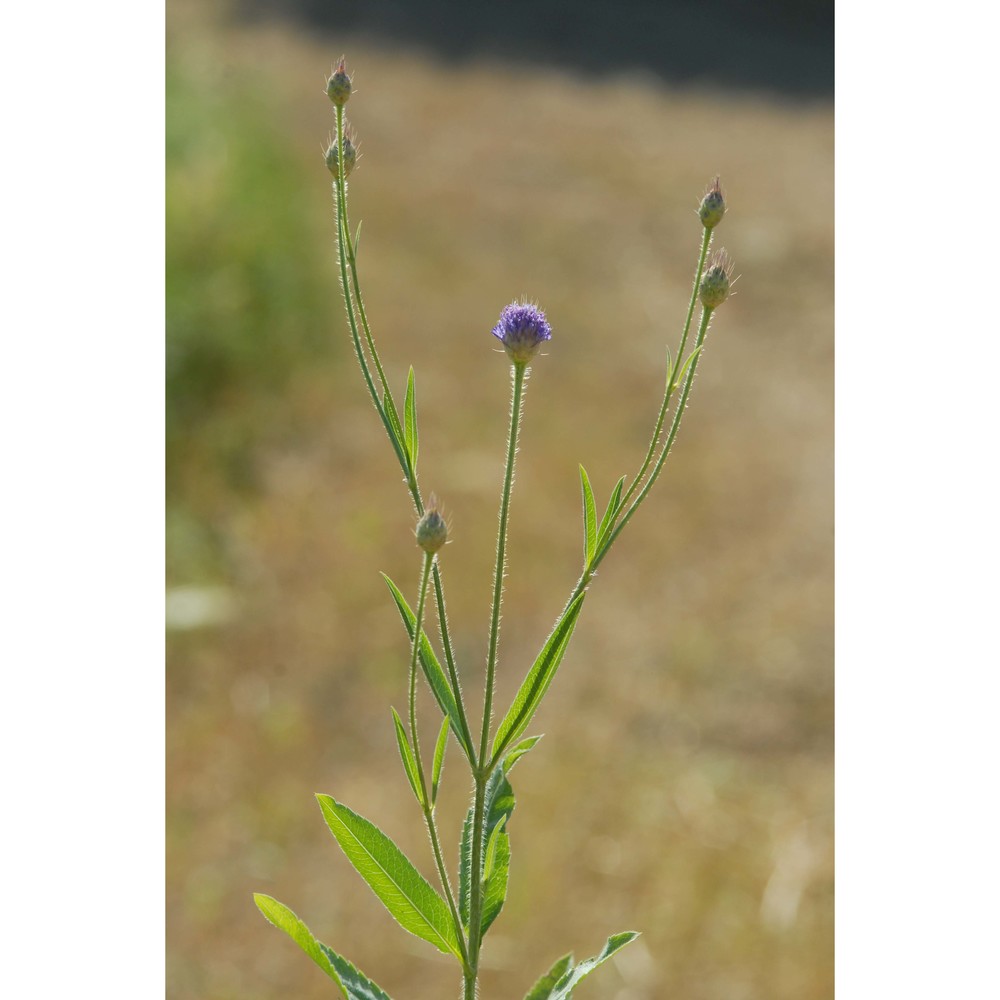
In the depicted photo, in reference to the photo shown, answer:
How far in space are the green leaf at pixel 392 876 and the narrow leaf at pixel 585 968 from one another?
30mm

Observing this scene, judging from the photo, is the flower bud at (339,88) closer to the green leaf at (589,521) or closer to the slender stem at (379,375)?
the slender stem at (379,375)

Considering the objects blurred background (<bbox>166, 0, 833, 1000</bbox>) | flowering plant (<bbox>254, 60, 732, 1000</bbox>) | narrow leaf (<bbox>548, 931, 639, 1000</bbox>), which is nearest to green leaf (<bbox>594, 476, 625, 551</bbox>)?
flowering plant (<bbox>254, 60, 732, 1000</bbox>)

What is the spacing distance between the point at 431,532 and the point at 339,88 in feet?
0.40

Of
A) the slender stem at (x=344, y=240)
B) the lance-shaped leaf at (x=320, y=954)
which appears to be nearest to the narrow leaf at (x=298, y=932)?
the lance-shaped leaf at (x=320, y=954)

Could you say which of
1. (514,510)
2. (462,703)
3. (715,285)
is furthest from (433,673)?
(514,510)

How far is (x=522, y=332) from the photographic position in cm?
31

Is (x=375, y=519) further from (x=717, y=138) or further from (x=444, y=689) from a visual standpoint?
(x=717, y=138)

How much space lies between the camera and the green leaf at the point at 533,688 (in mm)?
303

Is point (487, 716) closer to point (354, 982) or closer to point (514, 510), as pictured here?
point (354, 982)

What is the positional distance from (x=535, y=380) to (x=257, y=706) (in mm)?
969

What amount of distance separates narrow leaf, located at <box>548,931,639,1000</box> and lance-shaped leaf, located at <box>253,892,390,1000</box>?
48mm

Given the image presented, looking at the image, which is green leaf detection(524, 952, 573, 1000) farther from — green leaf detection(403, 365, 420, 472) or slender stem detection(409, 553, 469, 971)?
green leaf detection(403, 365, 420, 472)

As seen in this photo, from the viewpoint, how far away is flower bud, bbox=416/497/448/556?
0.91 ft

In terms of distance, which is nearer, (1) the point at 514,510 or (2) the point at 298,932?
(2) the point at 298,932
